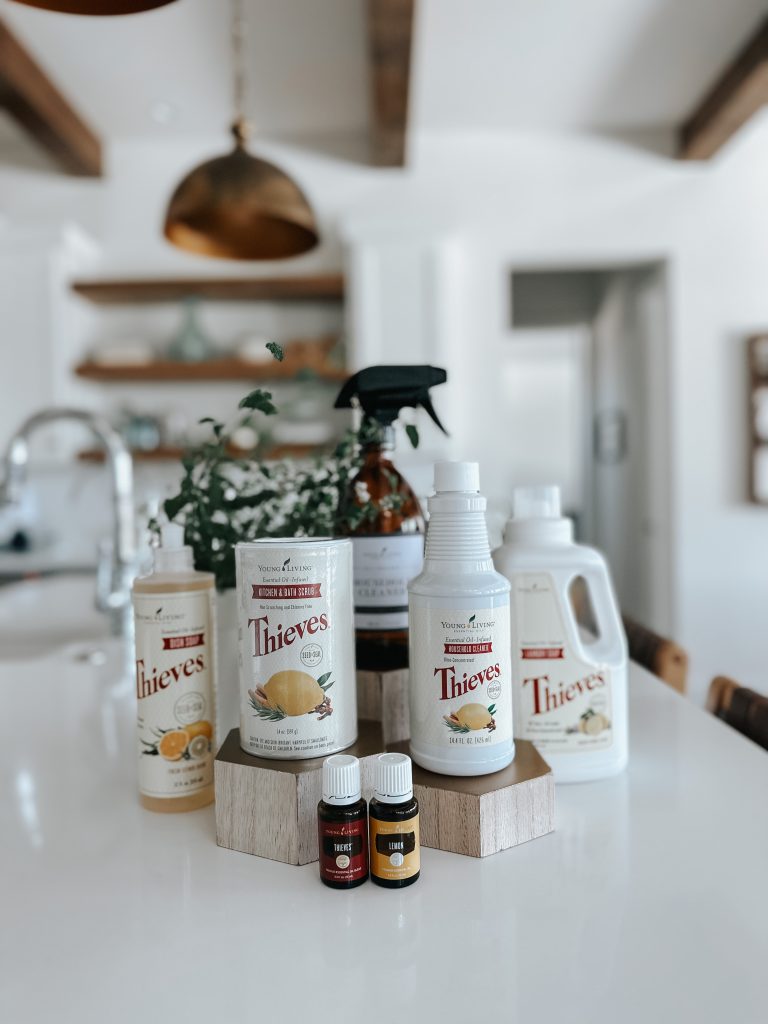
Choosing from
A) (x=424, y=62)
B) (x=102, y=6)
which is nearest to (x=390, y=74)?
(x=424, y=62)

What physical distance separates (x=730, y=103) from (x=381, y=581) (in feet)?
10.3

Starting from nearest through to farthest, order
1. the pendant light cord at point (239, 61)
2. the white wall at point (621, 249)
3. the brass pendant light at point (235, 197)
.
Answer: the brass pendant light at point (235, 197) → the pendant light cord at point (239, 61) → the white wall at point (621, 249)

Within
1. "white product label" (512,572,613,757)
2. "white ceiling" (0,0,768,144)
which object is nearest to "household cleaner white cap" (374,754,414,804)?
"white product label" (512,572,613,757)

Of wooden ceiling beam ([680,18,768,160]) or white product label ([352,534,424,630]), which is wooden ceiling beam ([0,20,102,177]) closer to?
wooden ceiling beam ([680,18,768,160])

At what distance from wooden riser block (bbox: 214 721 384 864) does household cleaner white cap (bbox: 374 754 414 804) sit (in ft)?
0.19

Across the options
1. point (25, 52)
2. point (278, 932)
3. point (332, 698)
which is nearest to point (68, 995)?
point (278, 932)

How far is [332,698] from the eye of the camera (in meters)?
0.65

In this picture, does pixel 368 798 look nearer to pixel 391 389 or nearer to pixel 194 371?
pixel 391 389

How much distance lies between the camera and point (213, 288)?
353 centimetres

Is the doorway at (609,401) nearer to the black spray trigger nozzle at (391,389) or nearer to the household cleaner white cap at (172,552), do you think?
the black spray trigger nozzle at (391,389)

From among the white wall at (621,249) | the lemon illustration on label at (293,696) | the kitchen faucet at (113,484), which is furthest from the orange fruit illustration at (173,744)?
the white wall at (621,249)

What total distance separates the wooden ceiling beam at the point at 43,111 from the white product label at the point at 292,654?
282 cm

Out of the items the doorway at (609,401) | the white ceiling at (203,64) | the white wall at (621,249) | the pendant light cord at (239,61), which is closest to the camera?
the pendant light cord at (239,61)

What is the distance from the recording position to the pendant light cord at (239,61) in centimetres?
178
